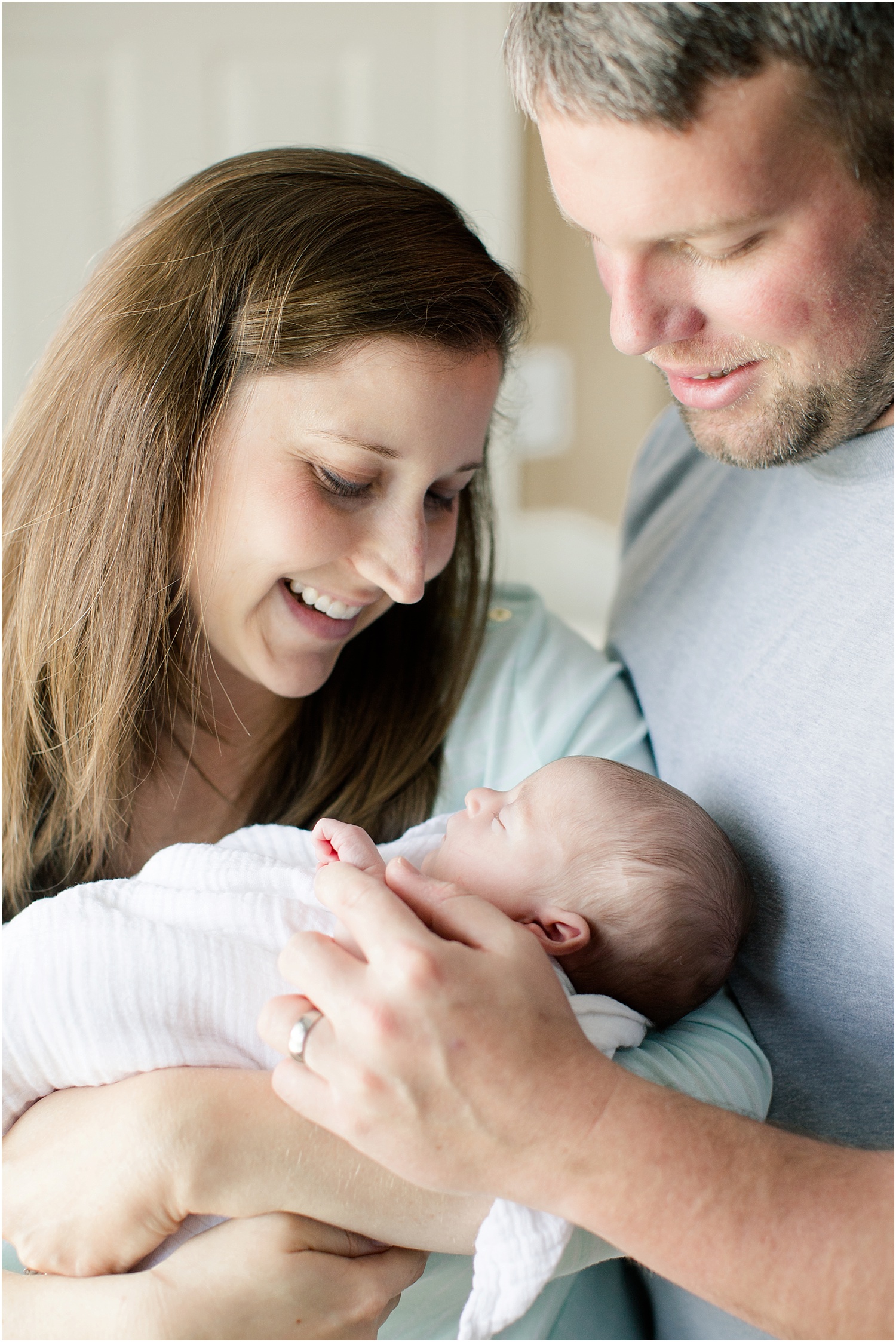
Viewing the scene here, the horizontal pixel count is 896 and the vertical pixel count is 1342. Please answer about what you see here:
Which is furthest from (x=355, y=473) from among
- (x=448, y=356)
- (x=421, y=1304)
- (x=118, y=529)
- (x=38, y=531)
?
(x=421, y=1304)

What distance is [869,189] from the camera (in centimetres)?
107

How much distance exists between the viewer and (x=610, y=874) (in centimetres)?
114

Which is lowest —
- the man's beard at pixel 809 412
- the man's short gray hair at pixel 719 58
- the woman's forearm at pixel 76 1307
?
the woman's forearm at pixel 76 1307

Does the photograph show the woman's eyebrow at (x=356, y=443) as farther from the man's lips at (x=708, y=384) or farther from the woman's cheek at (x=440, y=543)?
the man's lips at (x=708, y=384)

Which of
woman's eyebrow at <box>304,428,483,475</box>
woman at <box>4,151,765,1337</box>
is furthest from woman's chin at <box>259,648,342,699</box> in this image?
woman's eyebrow at <box>304,428,483,475</box>

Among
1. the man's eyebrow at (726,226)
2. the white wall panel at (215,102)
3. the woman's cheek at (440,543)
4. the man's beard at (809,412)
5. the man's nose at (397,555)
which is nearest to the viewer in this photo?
the man's eyebrow at (726,226)

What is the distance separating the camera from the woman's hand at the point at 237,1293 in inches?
37.0

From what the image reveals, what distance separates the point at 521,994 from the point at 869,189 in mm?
900

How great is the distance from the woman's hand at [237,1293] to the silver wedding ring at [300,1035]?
0.67ft

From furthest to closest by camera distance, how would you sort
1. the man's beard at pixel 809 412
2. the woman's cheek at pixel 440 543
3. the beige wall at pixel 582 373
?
1. the beige wall at pixel 582 373
2. the woman's cheek at pixel 440 543
3. the man's beard at pixel 809 412

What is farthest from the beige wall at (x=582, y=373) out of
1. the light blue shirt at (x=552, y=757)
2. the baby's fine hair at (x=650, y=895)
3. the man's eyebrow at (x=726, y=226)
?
→ the baby's fine hair at (x=650, y=895)

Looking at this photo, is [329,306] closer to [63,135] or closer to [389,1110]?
[389,1110]

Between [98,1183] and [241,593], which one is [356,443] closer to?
[241,593]

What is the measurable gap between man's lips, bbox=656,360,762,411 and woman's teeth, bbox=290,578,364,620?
522 millimetres
